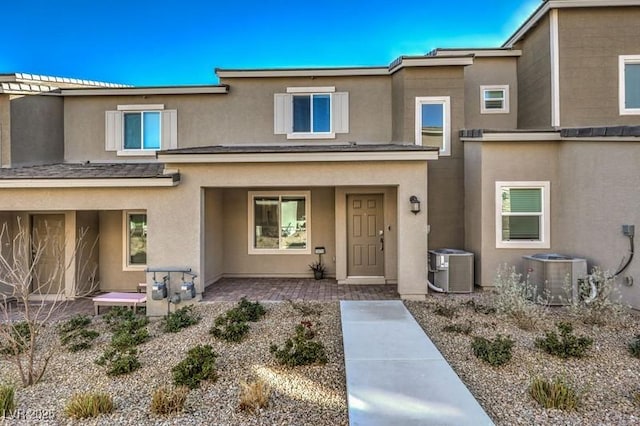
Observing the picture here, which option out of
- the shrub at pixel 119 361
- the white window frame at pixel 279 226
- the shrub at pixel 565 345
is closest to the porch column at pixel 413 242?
the shrub at pixel 565 345

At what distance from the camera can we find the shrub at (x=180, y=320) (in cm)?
720

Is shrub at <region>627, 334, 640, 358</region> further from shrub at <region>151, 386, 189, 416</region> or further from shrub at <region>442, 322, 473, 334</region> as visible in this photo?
shrub at <region>151, 386, 189, 416</region>

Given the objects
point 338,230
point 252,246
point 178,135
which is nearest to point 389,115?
point 338,230

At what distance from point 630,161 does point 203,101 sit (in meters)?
11.7

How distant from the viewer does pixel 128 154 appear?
38.0ft

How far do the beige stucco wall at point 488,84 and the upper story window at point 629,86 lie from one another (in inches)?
105

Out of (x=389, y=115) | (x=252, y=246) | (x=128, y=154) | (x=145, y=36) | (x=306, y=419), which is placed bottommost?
(x=306, y=419)

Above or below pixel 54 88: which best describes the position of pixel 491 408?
below

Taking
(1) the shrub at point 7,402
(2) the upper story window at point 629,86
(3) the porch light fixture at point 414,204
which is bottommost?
(1) the shrub at point 7,402

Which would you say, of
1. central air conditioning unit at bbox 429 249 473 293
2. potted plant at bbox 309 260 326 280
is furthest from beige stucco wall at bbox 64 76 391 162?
central air conditioning unit at bbox 429 249 473 293

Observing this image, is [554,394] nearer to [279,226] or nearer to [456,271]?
[456,271]

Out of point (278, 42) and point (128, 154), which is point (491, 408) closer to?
point (128, 154)

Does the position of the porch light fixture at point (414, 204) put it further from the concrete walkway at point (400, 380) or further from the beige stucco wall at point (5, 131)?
the beige stucco wall at point (5, 131)

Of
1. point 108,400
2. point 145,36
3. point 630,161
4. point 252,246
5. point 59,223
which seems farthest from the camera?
point 145,36
